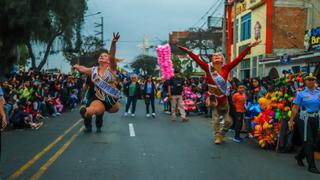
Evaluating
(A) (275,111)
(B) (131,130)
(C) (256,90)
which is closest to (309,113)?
(A) (275,111)

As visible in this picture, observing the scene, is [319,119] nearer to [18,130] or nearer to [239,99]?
[239,99]

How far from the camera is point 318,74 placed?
1359 centimetres

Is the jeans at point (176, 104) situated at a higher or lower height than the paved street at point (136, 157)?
higher

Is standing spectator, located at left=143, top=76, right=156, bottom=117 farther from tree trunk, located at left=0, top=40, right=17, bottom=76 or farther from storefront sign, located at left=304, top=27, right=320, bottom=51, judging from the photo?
storefront sign, located at left=304, top=27, right=320, bottom=51

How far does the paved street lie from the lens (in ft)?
25.2

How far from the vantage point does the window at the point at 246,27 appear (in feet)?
129

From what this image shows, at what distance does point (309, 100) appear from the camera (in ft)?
27.6

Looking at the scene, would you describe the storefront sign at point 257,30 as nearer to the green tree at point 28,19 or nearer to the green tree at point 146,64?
the green tree at point 28,19

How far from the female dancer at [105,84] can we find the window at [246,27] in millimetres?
29873

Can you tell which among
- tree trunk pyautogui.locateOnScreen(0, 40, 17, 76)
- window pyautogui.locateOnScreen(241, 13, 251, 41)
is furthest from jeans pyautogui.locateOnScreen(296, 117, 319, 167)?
window pyautogui.locateOnScreen(241, 13, 251, 41)

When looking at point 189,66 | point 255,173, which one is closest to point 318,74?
point 255,173

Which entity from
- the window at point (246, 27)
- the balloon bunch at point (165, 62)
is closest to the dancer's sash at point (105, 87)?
the balloon bunch at point (165, 62)

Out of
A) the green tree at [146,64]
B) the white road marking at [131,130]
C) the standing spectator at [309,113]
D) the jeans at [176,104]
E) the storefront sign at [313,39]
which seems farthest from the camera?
the green tree at [146,64]

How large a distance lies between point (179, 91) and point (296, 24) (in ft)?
66.7
